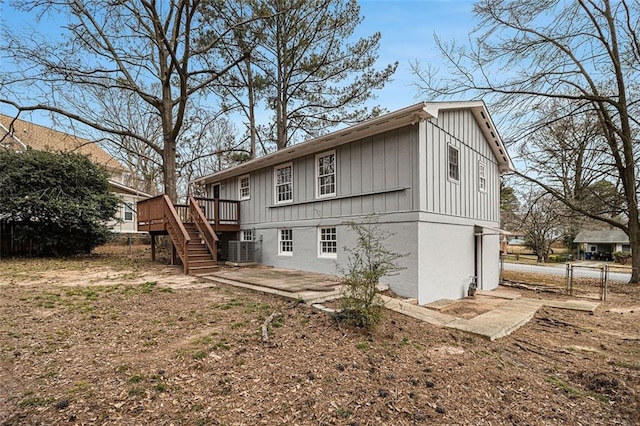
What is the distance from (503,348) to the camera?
501cm

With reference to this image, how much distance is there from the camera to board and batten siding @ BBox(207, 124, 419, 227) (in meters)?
8.02

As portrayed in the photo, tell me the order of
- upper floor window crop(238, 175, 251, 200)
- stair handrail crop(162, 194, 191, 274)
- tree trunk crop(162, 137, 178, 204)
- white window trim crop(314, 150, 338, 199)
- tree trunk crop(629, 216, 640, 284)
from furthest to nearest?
tree trunk crop(162, 137, 178, 204)
upper floor window crop(238, 175, 251, 200)
tree trunk crop(629, 216, 640, 284)
stair handrail crop(162, 194, 191, 274)
white window trim crop(314, 150, 338, 199)

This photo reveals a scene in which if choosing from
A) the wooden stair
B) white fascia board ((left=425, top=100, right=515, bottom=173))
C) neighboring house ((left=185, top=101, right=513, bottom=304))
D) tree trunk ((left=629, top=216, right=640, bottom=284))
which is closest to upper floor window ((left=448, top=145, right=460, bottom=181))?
neighboring house ((left=185, top=101, right=513, bottom=304))

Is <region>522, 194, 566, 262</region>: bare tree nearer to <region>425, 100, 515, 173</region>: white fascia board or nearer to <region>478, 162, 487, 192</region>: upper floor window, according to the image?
<region>425, 100, 515, 173</region>: white fascia board

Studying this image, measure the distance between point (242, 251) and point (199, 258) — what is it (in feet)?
5.67

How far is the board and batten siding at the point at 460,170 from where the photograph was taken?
837cm

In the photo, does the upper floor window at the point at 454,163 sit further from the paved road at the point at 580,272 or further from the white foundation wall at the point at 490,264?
the paved road at the point at 580,272

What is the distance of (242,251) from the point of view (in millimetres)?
12055

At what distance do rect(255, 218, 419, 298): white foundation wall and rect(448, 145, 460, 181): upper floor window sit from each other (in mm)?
2849

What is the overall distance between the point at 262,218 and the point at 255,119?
31.6 feet

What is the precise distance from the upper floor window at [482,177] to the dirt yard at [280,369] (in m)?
6.36

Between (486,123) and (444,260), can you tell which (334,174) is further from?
(486,123)

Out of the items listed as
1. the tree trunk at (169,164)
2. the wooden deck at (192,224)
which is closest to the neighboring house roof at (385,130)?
the tree trunk at (169,164)

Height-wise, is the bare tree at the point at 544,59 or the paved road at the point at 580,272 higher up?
the bare tree at the point at 544,59
